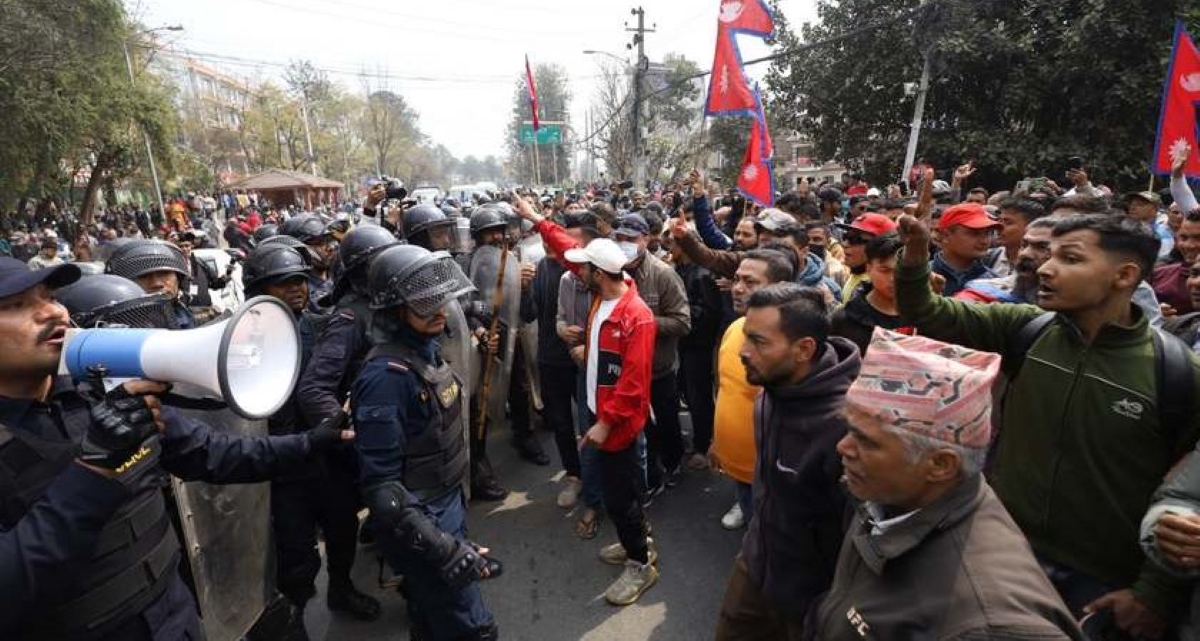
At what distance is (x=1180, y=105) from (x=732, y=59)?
15.4 ft

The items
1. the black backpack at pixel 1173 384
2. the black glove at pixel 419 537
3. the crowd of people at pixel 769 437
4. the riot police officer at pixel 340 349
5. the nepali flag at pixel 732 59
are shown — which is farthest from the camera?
the nepali flag at pixel 732 59

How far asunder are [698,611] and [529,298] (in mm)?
2719

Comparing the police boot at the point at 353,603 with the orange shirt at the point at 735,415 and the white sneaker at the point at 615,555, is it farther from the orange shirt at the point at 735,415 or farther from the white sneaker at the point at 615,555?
the orange shirt at the point at 735,415

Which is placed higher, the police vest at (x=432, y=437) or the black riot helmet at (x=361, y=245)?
the black riot helmet at (x=361, y=245)

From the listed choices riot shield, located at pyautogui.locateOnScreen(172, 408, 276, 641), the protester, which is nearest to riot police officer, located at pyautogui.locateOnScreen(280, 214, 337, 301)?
riot shield, located at pyautogui.locateOnScreen(172, 408, 276, 641)

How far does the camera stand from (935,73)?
1421 cm

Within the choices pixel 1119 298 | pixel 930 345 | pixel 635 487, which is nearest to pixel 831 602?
pixel 930 345

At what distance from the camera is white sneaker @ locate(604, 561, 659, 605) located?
3.49 metres

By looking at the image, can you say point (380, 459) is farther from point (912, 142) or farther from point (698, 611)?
point (912, 142)

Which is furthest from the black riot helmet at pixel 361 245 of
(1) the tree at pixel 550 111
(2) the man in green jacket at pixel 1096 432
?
(1) the tree at pixel 550 111

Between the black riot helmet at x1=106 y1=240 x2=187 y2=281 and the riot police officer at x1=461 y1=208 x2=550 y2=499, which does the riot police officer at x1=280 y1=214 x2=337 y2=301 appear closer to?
the riot police officer at x1=461 y1=208 x2=550 y2=499

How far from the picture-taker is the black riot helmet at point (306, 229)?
5.36 meters

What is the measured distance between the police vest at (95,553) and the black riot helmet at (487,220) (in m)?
3.28

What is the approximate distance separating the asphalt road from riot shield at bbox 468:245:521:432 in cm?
81
